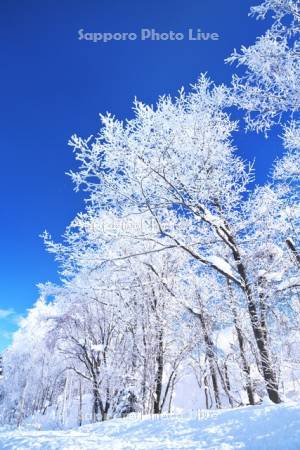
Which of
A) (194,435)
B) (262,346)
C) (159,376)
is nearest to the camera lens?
(194,435)

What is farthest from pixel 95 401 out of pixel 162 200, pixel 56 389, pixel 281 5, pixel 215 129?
pixel 56 389

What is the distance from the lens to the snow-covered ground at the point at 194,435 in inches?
151

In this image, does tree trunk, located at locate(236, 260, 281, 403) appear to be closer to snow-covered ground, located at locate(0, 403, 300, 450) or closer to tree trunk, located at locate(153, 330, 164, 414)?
snow-covered ground, located at locate(0, 403, 300, 450)

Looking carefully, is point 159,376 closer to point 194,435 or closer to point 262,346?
point 262,346

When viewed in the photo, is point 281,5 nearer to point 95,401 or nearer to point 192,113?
point 192,113

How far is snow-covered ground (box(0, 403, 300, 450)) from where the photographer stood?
383 centimetres

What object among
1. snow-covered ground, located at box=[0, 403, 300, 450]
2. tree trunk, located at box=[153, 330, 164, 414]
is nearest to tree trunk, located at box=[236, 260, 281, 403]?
snow-covered ground, located at box=[0, 403, 300, 450]

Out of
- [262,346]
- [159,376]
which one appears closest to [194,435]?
[262,346]

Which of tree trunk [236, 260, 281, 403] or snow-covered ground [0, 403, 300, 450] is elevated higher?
tree trunk [236, 260, 281, 403]

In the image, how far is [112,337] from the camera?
1650 centimetres

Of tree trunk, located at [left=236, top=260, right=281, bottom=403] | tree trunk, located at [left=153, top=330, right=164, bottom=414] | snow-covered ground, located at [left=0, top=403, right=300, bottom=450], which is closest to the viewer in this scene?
snow-covered ground, located at [left=0, top=403, right=300, bottom=450]

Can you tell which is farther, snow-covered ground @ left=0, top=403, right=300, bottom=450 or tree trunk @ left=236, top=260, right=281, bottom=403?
tree trunk @ left=236, top=260, right=281, bottom=403

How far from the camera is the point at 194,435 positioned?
174 inches

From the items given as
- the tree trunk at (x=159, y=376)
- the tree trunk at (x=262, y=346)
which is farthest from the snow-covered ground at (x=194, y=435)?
the tree trunk at (x=159, y=376)
